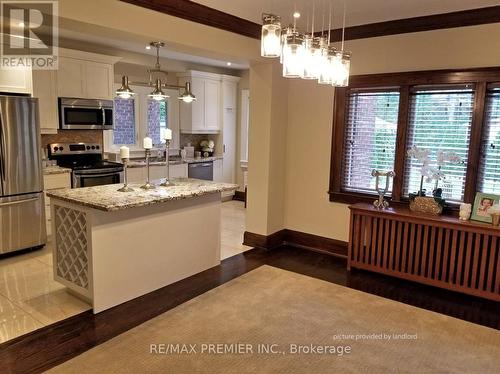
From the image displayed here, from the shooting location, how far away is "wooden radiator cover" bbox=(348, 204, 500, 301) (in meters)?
3.49

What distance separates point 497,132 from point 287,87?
238 centimetres

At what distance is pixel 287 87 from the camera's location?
4.89m

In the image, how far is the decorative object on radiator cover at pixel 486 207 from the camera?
350 centimetres

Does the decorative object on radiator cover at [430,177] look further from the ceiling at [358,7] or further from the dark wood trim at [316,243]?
the ceiling at [358,7]

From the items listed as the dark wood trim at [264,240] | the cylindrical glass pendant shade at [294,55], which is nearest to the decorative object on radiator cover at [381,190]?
the dark wood trim at [264,240]

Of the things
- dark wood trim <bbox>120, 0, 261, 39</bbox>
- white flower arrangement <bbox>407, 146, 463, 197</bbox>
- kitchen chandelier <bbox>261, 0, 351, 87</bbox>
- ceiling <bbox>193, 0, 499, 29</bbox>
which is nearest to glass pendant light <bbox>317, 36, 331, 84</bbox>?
kitchen chandelier <bbox>261, 0, 351, 87</bbox>

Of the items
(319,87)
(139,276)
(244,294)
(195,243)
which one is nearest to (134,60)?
(319,87)

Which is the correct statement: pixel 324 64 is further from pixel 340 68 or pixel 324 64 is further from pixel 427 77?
pixel 427 77

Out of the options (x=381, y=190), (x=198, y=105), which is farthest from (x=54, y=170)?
(x=381, y=190)

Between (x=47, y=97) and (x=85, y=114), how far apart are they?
0.54 meters

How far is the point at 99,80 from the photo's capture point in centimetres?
556

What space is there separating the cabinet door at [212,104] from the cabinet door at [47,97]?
2.80 meters

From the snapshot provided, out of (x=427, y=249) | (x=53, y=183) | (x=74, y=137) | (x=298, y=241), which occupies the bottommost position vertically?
(x=298, y=241)

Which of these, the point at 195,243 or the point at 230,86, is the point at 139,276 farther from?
the point at 230,86
